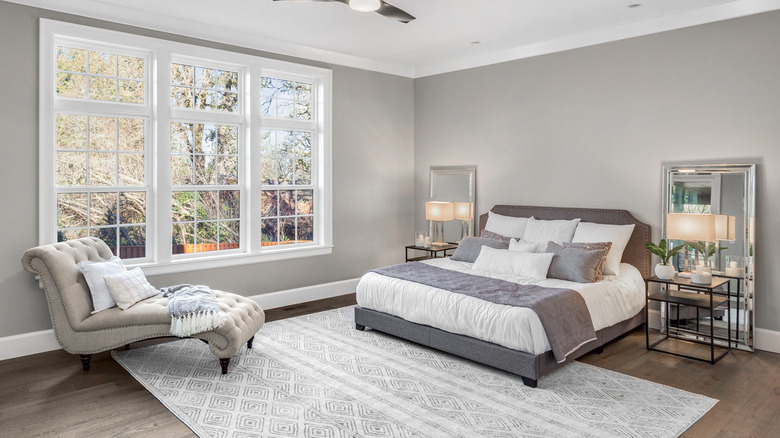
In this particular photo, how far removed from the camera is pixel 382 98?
21.6ft

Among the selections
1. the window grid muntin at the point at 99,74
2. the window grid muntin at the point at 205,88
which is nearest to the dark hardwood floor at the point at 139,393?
the window grid muntin at the point at 99,74

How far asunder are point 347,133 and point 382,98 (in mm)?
748

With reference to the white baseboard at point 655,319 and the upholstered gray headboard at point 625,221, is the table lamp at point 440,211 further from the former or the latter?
the white baseboard at point 655,319

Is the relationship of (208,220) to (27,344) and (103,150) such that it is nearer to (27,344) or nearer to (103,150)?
(103,150)

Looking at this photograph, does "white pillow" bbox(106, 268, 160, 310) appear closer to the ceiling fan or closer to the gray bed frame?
the gray bed frame

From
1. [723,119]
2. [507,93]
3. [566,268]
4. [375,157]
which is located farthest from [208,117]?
[723,119]

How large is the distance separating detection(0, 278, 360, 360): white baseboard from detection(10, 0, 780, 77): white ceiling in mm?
2662

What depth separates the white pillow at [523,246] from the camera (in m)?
4.88

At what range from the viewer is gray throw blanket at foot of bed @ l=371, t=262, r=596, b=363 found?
3547mm

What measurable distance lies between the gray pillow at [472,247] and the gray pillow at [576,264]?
2.31ft

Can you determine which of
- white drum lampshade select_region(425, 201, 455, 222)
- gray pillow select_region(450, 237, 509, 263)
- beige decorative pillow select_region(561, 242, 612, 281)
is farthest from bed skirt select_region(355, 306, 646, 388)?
white drum lampshade select_region(425, 201, 455, 222)

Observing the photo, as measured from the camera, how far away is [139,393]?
338 cm

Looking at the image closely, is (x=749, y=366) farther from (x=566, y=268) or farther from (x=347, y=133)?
(x=347, y=133)

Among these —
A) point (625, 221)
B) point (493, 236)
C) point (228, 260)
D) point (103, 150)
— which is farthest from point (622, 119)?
point (103, 150)
